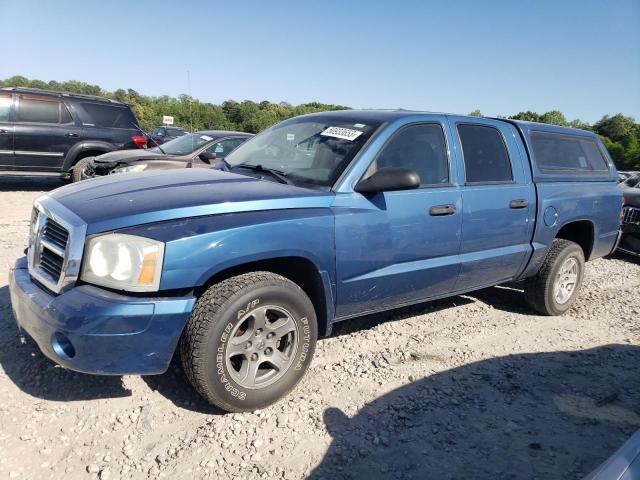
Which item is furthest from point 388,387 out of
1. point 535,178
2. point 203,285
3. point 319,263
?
point 535,178

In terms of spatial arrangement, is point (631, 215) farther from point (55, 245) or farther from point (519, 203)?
point (55, 245)

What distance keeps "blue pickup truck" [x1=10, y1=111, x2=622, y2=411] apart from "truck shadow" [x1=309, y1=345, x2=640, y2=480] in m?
0.58

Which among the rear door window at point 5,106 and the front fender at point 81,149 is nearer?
the rear door window at point 5,106

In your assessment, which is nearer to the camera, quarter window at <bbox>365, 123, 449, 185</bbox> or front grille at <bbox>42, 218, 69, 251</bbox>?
front grille at <bbox>42, 218, 69, 251</bbox>

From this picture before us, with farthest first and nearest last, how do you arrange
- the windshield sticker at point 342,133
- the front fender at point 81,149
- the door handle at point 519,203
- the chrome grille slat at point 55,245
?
1. the front fender at point 81,149
2. the door handle at point 519,203
3. the windshield sticker at point 342,133
4. the chrome grille slat at point 55,245

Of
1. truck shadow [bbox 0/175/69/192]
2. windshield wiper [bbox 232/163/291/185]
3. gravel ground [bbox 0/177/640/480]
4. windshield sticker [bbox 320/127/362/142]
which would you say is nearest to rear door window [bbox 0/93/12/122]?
truck shadow [bbox 0/175/69/192]

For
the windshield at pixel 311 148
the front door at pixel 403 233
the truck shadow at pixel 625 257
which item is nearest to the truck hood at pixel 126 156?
the windshield at pixel 311 148

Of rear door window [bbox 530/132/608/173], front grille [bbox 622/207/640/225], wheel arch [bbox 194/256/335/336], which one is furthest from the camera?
front grille [bbox 622/207/640/225]

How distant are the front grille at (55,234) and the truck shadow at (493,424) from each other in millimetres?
1736

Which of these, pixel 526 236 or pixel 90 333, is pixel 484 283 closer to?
pixel 526 236

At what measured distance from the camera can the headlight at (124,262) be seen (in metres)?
2.32

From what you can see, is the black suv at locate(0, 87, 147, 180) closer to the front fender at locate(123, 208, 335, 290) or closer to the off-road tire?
the off-road tire

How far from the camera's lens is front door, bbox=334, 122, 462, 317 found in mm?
2998

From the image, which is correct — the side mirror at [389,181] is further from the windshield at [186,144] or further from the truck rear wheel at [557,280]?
the windshield at [186,144]
